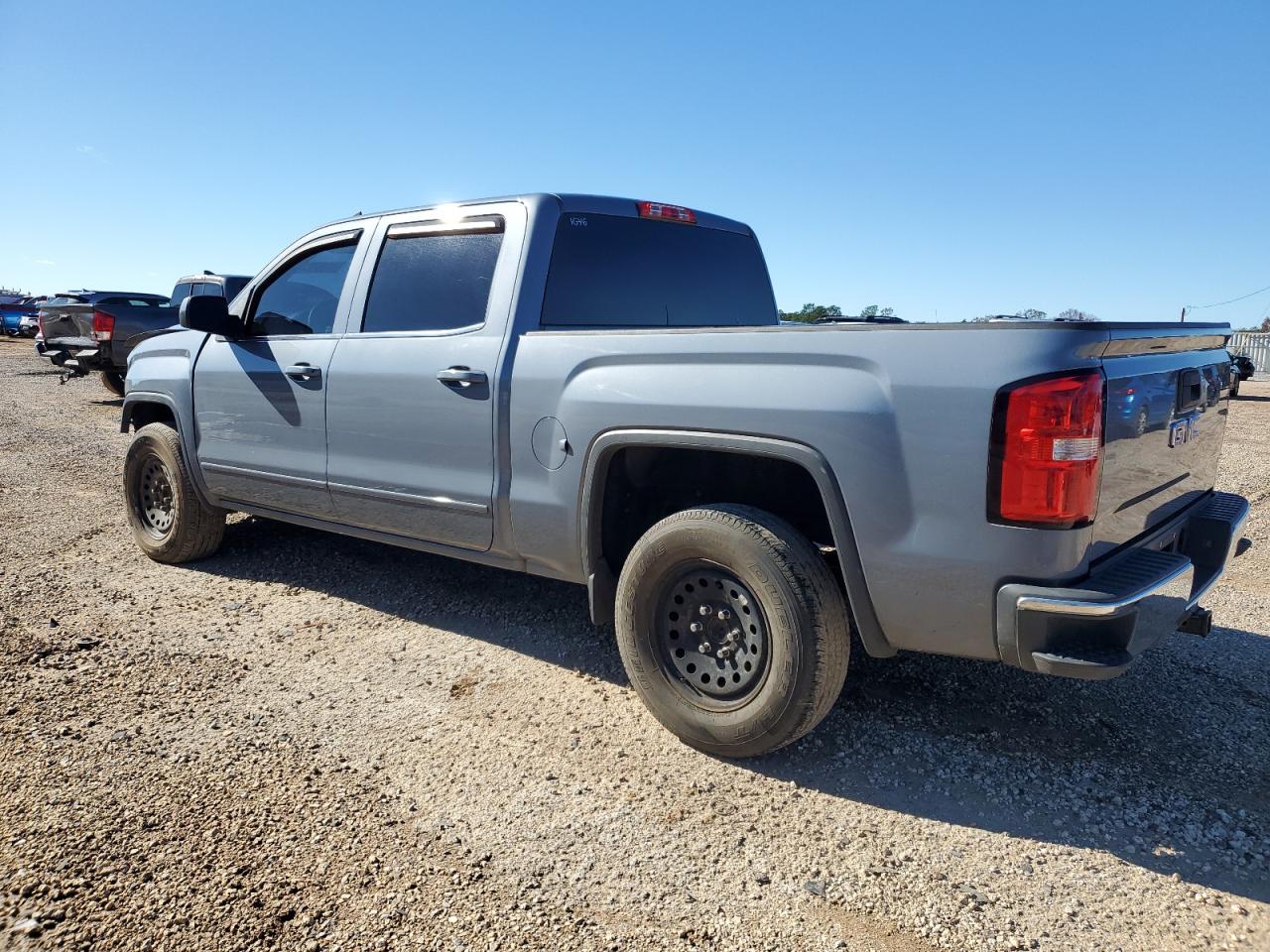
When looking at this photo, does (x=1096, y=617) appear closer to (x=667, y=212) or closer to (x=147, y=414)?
(x=667, y=212)

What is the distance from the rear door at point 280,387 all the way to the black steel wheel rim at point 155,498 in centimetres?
56

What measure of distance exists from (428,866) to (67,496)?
611 cm

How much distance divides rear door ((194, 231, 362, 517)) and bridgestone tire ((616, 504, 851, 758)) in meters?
1.97

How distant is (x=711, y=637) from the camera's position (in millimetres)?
2965

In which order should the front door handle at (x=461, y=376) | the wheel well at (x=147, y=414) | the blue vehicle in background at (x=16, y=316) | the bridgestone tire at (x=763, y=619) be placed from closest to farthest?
the bridgestone tire at (x=763, y=619)
the front door handle at (x=461, y=376)
the wheel well at (x=147, y=414)
the blue vehicle in background at (x=16, y=316)

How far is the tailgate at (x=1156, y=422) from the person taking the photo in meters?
2.38

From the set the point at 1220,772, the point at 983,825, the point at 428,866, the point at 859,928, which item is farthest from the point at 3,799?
the point at 1220,772

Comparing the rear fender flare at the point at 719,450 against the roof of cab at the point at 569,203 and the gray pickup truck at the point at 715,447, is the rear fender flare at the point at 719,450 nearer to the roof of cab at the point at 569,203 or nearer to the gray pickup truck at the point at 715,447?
the gray pickup truck at the point at 715,447

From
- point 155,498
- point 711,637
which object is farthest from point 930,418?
point 155,498

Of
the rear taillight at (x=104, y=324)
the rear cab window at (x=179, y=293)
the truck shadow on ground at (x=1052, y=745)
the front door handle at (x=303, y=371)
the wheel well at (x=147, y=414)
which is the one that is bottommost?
the truck shadow on ground at (x=1052, y=745)

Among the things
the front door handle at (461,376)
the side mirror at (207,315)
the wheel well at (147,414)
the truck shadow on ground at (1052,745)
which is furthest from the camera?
the wheel well at (147,414)

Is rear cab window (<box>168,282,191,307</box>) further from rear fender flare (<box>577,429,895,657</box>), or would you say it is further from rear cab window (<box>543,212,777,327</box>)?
rear fender flare (<box>577,429,895,657</box>)

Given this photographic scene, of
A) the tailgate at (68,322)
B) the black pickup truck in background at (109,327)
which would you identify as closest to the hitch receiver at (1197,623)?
the black pickup truck in background at (109,327)

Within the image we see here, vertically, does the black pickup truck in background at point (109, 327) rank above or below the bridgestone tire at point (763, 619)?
above
